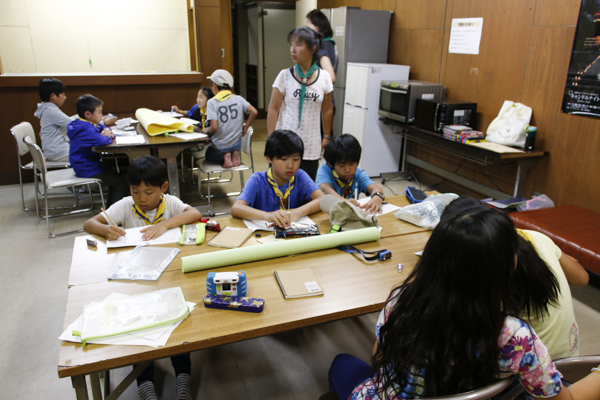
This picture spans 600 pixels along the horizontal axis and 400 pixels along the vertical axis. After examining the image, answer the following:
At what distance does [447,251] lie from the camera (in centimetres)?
87

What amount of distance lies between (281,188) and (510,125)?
8.16 feet

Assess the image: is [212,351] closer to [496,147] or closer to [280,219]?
[280,219]

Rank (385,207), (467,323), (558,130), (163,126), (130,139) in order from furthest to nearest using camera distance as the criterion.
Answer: (163,126) → (130,139) → (558,130) → (385,207) → (467,323)

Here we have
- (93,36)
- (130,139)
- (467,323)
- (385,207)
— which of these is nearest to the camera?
(467,323)

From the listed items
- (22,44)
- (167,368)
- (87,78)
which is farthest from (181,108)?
(167,368)

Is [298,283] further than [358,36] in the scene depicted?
No

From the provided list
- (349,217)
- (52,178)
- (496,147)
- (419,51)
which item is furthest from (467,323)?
(419,51)

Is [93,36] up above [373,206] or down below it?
above

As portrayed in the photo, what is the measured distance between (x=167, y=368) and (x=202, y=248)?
2.18ft

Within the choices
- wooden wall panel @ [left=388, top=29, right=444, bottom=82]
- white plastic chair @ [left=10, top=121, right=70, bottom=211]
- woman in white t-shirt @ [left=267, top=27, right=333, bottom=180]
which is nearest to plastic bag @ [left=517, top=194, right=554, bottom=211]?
woman in white t-shirt @ [left=267, top=27, right=333, bottom=180]

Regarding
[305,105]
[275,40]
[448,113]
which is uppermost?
[275,40]

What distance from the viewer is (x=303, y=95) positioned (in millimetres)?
2910

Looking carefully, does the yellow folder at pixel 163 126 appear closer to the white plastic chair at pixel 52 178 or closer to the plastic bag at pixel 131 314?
the white plastic chair at pixel 52 178

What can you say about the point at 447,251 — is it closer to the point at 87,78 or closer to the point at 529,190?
the point at 529,190
